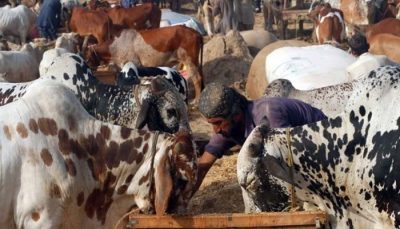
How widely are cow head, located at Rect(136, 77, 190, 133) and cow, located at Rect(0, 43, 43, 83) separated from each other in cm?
531

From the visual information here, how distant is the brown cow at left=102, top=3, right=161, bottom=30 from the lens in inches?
752

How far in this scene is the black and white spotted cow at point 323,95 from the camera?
7051 millimetres

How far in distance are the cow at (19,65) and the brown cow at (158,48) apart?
1193 millimetres

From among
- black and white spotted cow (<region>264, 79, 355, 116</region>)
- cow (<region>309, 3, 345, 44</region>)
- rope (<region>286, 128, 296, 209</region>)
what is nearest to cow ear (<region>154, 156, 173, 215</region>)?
rope (<region>286, 128, 296, 209</region>)

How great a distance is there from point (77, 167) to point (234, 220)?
0.97 metres

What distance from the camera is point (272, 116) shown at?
5.41 meters

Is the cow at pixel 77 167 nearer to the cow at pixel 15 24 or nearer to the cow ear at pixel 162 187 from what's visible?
the cow ear at pixel 162 187

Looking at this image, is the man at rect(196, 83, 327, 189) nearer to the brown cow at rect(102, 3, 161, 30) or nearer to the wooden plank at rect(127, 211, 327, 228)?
the wooden plank at rect(127, 211, 327, 228)

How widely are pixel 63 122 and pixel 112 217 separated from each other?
0.64 m

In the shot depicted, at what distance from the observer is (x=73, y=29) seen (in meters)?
19.0

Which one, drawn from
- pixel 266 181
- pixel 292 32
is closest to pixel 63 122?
pixel 266 181

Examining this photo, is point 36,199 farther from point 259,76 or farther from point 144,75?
point 259,76

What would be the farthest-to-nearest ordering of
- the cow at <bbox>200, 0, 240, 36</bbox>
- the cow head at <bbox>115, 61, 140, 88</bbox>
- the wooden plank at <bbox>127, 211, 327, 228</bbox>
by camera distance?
the cow at <bbox>200, 0, 240, 36</bbox> < the cow head at <bbox>115, 61, 140, 88</bbox> < the wooden plank at <bbox>127, 211, 327, 228</bbox>

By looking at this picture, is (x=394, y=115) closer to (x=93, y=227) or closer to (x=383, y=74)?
(x=383, y=74)
